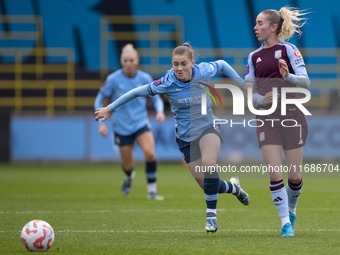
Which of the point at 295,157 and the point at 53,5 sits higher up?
the point at 53,5

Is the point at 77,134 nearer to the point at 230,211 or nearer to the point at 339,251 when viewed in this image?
the point at 230,211

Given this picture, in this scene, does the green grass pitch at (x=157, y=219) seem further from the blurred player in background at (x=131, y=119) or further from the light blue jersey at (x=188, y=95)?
the light blue jersey at (x=188, y=95)

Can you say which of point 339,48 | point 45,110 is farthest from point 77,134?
point 339,48

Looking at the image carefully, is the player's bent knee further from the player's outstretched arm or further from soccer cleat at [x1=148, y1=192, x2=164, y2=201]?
the player's outstretched arm

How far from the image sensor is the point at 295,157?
7250 mm

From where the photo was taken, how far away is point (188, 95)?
769cm

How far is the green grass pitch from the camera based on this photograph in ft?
21.6

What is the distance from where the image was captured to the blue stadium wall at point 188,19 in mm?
26219

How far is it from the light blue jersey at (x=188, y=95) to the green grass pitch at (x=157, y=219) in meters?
1.13

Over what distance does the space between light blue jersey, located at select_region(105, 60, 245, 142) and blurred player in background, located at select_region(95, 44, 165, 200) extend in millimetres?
4218

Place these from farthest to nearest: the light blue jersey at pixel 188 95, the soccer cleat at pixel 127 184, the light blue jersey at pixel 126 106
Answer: the soccer cleat at pixel 127 184
the light blue jersey at pixel 126 106
the light blue jersey at pixel 188 95

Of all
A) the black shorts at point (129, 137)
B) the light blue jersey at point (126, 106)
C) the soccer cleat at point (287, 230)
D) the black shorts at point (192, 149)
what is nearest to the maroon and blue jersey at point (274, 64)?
the black shorts at point (192, 149)

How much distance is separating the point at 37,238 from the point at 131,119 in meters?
6.14

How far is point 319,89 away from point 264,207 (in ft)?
50.2
